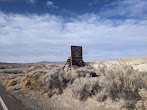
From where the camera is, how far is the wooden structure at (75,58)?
31.1 meters

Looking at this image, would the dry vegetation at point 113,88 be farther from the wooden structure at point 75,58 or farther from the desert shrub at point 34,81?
the wooden structure at point 75,58

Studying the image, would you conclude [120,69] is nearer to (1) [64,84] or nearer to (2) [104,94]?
(2) [104,94]

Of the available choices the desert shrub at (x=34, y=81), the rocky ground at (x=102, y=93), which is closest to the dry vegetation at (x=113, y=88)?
the rocky ground at (x=102, y=93)

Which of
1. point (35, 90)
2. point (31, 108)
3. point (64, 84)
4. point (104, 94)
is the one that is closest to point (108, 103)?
point (104, 94)

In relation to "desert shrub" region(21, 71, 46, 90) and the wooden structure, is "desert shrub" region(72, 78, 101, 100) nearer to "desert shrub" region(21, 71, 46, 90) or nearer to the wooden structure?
"desert shrub" region(21, 71, 46, 90)

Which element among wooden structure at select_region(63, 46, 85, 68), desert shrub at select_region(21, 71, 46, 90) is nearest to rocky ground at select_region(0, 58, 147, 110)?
desert shrub at select_region(21, 71, 46, 90)

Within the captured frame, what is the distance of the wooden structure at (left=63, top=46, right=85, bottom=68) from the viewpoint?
31133mm

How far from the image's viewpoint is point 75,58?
31.6m

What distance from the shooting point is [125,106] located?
14.0 meters

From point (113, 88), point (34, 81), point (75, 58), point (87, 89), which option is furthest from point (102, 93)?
point (75, 58)

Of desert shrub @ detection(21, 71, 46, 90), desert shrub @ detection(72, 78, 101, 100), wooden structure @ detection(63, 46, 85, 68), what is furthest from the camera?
wooden structure @ detection(63, 46, 85, 68)

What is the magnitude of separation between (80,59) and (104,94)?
1672 centimetres

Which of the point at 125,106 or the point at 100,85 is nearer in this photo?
the point at 125,106

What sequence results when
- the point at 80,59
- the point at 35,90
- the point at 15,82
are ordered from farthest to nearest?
the point at 80,59, the point at 15,82, the point at 35,90
